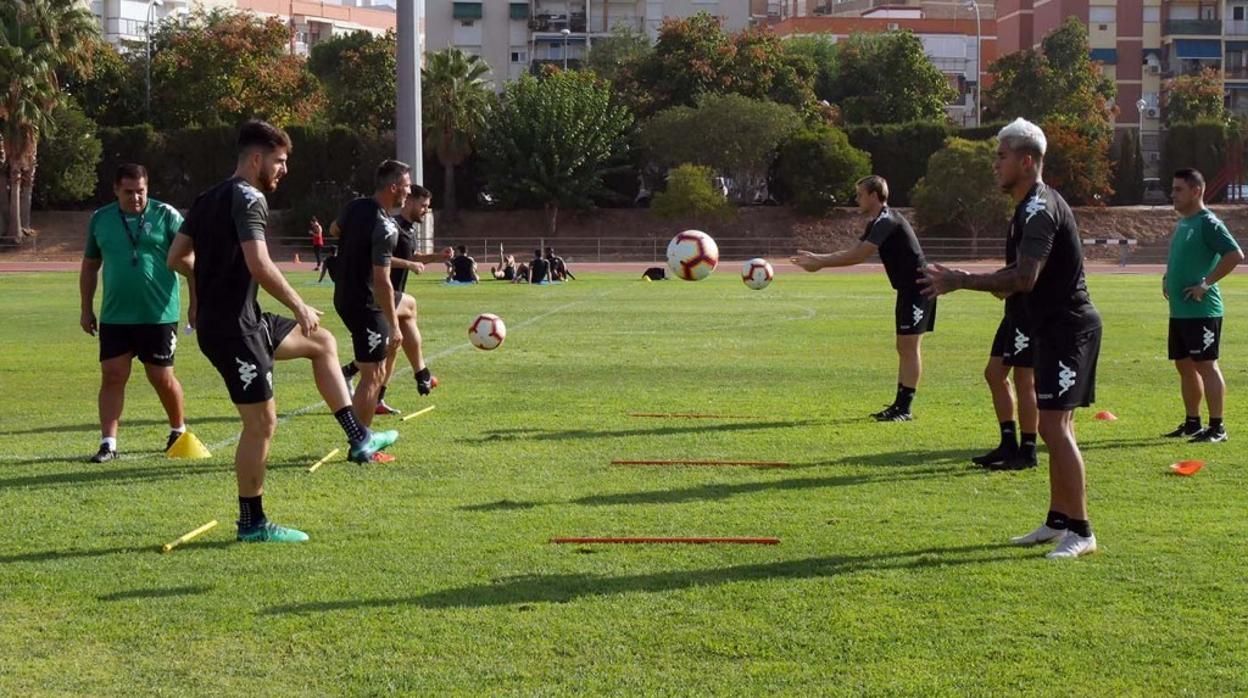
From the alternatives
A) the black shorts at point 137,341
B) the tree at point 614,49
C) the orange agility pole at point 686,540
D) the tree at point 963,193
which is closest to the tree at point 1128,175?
Result: the tree at point 963,193

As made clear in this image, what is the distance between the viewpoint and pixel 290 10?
126312 millimetres

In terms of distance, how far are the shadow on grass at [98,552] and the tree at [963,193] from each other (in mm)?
59420

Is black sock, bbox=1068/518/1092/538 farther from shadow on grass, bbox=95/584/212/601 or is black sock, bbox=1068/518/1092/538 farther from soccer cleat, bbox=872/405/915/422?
soccer cleat, bbox=872/405/915/422

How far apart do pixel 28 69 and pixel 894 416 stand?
5739 cm

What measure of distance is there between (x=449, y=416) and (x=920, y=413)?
13.4ft

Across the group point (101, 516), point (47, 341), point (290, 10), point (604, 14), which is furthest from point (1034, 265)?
point (290, 10)

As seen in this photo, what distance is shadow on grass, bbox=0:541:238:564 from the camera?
25.7 ft

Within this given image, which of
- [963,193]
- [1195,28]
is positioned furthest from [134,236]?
[1195,28]

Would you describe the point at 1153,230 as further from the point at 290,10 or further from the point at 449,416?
the point at 290,10

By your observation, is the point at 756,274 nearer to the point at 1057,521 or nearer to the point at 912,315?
the point at 912,315

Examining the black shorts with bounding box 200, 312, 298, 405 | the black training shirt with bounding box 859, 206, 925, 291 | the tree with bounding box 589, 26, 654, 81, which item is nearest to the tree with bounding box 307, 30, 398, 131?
the tree with bounding box 589, 26, 654, 81

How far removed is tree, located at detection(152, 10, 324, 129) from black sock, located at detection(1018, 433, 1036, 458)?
6867 centimetres

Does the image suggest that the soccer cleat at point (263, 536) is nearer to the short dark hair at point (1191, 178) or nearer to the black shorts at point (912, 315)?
the black shorts at point (912, 315)

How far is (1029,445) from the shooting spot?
34.9 feet
